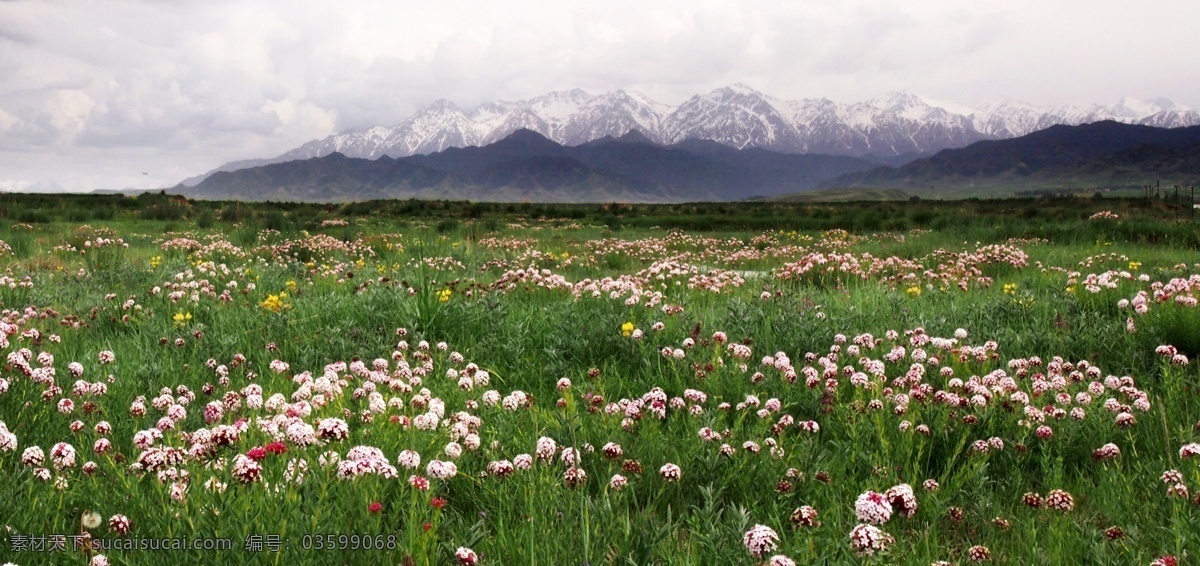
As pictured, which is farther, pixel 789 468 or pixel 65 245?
pixel 65 245

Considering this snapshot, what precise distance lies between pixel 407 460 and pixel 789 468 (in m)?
1.67

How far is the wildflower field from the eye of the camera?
2.31 metres

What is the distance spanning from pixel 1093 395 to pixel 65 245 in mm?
16370

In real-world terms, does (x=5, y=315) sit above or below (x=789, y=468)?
above

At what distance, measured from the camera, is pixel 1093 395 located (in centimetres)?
384

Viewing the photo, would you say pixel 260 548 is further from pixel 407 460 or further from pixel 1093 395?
pixel 1093 395

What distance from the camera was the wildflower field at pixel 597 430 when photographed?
91.1 inches

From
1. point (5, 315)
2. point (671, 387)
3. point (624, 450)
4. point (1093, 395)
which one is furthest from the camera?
point (5, 315)

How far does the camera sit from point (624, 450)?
3320mm

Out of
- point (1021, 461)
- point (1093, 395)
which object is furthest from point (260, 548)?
point (1093, 395)

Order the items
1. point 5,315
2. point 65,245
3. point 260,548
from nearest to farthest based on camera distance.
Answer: point 260,548 < point 5,315 < point 65,245

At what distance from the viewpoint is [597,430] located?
140 inches

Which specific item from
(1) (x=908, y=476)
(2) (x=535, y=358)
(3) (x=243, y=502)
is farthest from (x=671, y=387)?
(3) (x=243, y=502)

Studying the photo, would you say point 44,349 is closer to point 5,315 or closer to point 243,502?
point 5,315
